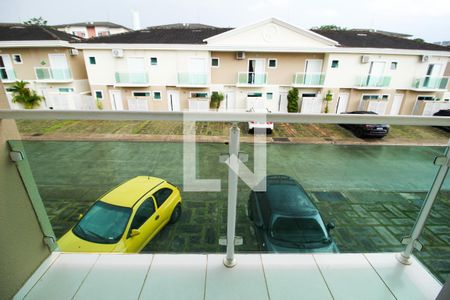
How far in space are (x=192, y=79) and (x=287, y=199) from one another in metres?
11.8

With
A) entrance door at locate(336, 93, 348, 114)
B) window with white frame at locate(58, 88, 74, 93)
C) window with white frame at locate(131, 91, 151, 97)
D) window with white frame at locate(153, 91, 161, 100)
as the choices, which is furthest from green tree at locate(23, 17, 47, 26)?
entrance door at locate(336, 93, 348, 114)

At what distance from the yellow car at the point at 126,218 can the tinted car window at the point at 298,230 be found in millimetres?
1910

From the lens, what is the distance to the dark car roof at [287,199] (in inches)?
125

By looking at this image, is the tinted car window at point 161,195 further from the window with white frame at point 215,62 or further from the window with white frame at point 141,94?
the window with white frame at point 141,94

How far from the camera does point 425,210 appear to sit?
161 cm

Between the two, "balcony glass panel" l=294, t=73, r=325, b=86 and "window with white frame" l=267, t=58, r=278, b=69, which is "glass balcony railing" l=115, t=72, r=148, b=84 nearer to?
"window with white frame" l=267, t=58, r=278, b=69

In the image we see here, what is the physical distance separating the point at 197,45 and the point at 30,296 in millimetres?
13598

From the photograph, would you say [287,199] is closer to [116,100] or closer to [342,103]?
[342,103]

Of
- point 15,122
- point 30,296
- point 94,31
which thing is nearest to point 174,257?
point 30,296

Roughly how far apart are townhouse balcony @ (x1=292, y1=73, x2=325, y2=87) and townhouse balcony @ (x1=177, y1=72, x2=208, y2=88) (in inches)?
227

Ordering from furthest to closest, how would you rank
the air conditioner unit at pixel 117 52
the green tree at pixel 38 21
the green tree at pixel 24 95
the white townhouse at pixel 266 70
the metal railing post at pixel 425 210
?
1. the green tree at pixel 38 21
2. the green tree at pixel 24 95
3. the white townhouse at pixel 266 70
4. the air conditioner unit at pixel 117 52
5. the metal railing post at pixel 425 210

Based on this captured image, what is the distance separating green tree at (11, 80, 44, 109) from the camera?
13430 millimetres

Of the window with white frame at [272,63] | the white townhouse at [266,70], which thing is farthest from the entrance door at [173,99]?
the window with white frame at [272,63]

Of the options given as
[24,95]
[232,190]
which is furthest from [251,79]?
[24,95]
